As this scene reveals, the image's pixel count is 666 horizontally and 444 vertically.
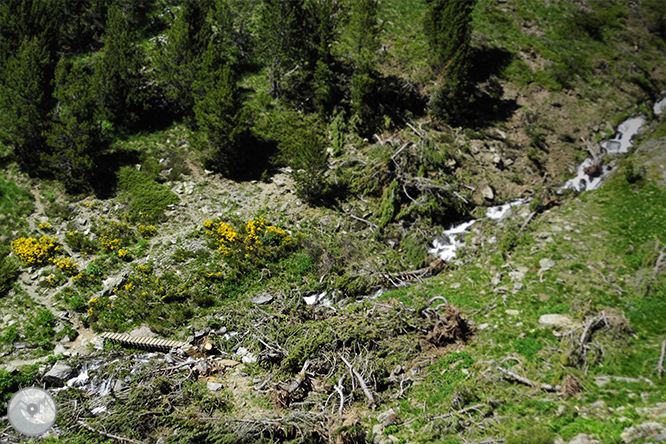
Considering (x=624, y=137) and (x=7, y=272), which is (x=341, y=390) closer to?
(x=7, y=272)

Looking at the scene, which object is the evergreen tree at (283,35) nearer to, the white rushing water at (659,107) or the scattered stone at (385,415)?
the scattered stone at (385,415)

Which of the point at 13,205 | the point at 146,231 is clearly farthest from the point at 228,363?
the point at 13,205

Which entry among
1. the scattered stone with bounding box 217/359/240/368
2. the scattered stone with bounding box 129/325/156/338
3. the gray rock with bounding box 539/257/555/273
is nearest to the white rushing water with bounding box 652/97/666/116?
the gray rock with bounding box 539/257/555/273

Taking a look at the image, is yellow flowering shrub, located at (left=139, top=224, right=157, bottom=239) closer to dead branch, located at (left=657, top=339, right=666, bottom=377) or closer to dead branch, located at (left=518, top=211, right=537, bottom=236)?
dead branch, located at (left=518, top=211, right=537, bottom=236)

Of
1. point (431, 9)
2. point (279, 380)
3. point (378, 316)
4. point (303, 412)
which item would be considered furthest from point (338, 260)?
point (431, 9)

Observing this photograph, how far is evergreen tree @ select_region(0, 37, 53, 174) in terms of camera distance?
22.9 metres

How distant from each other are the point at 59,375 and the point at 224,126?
46.9ft

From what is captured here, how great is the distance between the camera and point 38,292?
59.0 feet

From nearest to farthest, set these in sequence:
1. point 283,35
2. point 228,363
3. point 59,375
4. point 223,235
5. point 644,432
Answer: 1. point 644,432
2. point 59,375
3. point 228,363
4. point 223,235
5. point 283,35

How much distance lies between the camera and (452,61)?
85.5 ft

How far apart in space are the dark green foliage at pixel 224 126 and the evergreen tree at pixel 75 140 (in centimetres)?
587

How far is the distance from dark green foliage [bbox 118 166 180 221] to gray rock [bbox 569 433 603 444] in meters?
20.1

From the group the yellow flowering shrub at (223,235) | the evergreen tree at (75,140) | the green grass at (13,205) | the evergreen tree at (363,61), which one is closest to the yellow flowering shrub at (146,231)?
the yellow flowering shrub at (223,235)

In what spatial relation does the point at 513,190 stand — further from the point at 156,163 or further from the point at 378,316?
the point at 156,163
